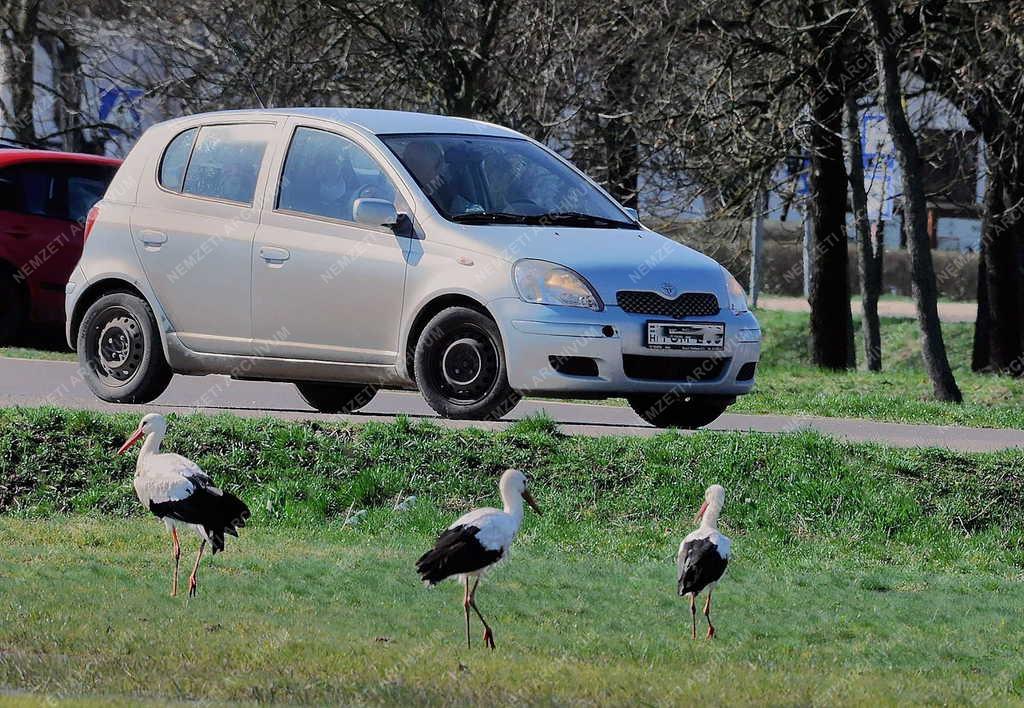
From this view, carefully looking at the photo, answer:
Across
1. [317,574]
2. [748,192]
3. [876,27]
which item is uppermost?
[876,27]

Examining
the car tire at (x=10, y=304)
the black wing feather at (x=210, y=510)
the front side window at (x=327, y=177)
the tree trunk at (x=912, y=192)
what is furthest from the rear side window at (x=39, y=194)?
the black wing feather at (x=210, y=510)

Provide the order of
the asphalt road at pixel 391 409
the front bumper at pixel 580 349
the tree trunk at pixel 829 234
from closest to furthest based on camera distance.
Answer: the front bumper at pixel 580 349 < the asphalt road at pixel 391 409 < the tree trunk at pixel 829 234

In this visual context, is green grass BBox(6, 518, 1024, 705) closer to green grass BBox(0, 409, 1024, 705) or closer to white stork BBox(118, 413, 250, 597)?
green grass BBox(0, 409, 1024, 705)

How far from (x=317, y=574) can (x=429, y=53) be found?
1390cm

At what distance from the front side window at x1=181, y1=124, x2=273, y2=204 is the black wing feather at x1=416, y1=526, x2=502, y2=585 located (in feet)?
21.3

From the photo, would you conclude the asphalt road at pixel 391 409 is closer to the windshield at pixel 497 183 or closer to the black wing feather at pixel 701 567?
the windshield at pixel 497 183

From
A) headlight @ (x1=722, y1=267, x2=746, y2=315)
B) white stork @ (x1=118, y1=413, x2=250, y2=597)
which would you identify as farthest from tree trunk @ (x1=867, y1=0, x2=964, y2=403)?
white stork @ (x1=118, y1=413, x2=250, y2=597)

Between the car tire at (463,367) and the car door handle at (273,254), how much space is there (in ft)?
3.78

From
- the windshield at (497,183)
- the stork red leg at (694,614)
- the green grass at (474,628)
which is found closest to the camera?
the green grass at (474,628)

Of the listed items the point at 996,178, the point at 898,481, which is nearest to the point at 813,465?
the point at 898,481

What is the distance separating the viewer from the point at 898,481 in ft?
36.5

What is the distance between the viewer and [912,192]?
60.2 feet

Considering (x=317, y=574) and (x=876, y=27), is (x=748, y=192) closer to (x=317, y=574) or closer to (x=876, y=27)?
(x=876, y=27)

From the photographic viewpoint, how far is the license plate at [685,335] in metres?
11.7
